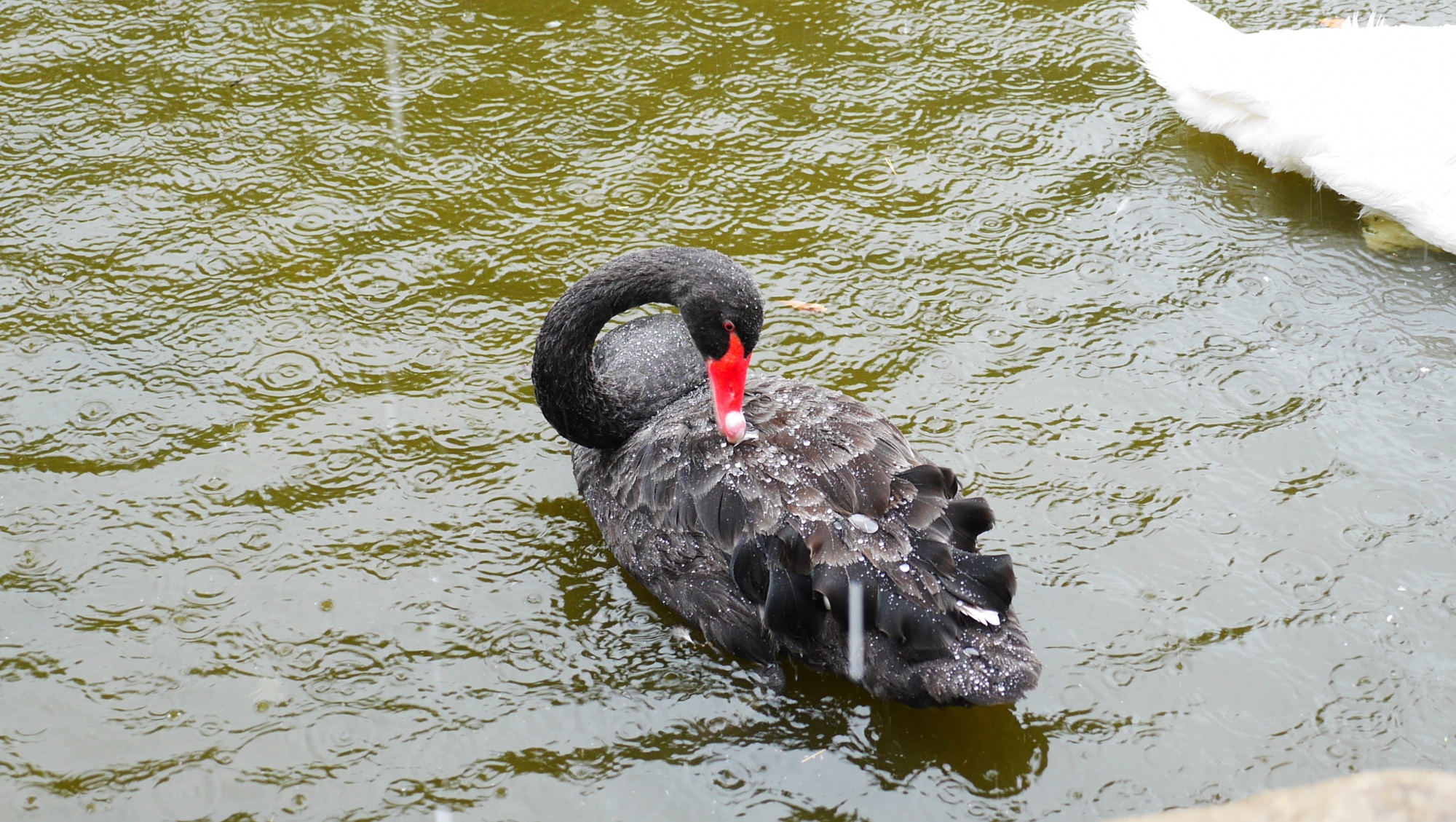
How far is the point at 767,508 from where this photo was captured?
3.09 metres

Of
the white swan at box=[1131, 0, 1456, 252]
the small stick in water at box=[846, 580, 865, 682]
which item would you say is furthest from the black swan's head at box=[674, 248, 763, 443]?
the white swan at box=[1131, 0, 1456, 252]

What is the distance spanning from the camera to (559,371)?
11.7 feet

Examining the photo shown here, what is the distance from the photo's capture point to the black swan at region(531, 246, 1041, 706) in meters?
2.88

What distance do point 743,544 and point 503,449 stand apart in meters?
1.31

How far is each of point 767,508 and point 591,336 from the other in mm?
913

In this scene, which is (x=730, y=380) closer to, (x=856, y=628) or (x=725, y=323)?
(x=725, y=323)

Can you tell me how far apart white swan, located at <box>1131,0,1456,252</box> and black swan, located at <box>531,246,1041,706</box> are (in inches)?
103

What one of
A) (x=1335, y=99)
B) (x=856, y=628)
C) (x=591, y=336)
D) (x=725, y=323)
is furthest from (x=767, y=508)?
(x=1335, y=99)

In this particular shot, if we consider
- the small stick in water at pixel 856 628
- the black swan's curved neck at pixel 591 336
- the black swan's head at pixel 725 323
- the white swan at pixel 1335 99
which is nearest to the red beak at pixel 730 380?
the black swan's head at pixel 725 323

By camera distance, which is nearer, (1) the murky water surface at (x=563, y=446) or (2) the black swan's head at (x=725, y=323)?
(1) the murky water surface at (x=563, y=446)

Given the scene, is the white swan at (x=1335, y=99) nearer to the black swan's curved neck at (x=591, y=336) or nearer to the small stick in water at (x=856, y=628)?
the black swan's curved neck at (x=591, y=336)

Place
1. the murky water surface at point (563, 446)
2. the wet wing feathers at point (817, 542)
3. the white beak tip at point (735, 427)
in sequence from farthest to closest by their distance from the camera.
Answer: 1. the white beak tip at point (735, 427)
2. the murky water surface at point (563, 446)
3. the wet wing feathers at point (817, 542)

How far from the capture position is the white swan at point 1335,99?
179 inches

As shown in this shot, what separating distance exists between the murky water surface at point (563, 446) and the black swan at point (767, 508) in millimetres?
264
